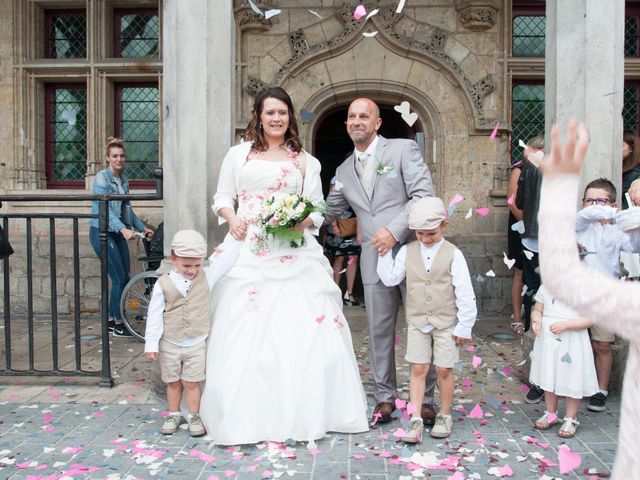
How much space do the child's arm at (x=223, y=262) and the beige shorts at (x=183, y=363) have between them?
458 mm

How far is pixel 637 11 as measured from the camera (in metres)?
8.31

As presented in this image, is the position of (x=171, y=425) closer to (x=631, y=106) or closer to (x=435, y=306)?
(x=435, y=306)

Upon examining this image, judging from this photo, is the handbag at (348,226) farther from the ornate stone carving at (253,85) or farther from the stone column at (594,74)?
the stone column at (594,74)

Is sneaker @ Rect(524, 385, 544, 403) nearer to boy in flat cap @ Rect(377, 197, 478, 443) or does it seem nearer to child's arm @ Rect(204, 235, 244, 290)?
boy in flat cap @ Rect(377, 197, 478, 443)

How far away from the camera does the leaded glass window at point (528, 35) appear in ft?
27.6

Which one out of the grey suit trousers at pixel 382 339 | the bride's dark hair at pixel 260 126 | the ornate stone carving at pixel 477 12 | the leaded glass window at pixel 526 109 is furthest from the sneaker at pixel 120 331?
the ornate stone carving at pixel 477 12

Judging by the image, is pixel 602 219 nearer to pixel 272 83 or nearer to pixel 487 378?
pixel 487 378

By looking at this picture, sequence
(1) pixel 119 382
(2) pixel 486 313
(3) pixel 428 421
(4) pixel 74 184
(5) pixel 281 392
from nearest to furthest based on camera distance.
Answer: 1. (5) pixel 281 392
2. (3) pixel 428 421
3. (1) pixel 119 382
4. (2) pixel 486 313
5. (4) pixel 74 184

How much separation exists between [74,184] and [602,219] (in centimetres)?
697

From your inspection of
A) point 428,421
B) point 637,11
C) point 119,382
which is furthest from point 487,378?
point 637,11

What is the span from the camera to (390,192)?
4258 mm

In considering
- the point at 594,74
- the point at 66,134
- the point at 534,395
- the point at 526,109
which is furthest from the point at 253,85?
the point at 534,395

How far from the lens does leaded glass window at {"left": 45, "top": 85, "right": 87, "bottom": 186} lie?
8.85 meters

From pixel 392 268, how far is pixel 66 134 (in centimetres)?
633
